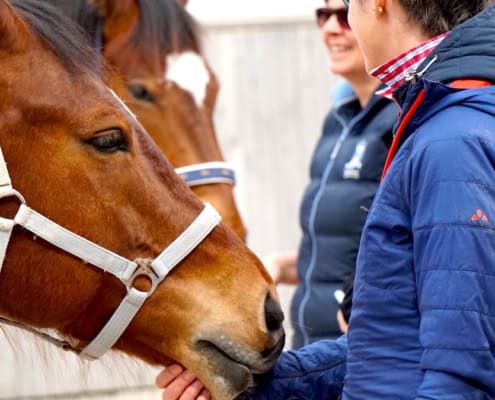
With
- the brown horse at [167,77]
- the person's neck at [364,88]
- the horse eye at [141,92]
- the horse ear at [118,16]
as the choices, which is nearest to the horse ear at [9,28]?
the person's neck at [364,88]

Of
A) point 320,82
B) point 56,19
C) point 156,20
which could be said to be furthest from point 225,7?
point 56,19

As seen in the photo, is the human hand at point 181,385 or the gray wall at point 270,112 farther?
the gray wall at point 270,112

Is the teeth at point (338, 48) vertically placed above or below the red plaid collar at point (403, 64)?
below

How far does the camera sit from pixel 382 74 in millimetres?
1676

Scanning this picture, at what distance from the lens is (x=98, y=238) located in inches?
71.7

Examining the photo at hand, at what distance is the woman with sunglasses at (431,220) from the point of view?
1.34 m

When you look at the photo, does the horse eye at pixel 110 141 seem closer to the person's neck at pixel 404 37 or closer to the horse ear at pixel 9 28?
the horse ear at pixel 9 28

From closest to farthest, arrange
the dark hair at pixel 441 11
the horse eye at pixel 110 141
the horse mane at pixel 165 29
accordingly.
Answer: the dark hair at pixel 441 11, the horse eye at pixel 110 141, the horse mane at pixel 165 29

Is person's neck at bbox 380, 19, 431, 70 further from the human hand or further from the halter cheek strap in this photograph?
the halter cheek strap

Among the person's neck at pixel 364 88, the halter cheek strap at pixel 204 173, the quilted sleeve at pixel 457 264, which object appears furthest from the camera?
the halter cheek strap at pixel 204 173

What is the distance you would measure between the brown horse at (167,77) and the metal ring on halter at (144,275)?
1.39 m

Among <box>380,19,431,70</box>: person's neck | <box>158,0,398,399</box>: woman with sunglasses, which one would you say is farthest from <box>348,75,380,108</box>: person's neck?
<box>380,19,431,70</box>: person's neck

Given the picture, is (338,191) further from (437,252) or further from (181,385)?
(437,252)

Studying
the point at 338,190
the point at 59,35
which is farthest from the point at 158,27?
the point at 59,35
